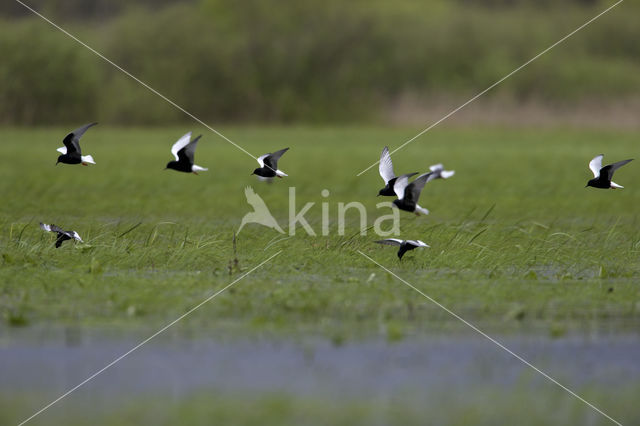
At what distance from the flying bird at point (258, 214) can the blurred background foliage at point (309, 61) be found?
31748mm

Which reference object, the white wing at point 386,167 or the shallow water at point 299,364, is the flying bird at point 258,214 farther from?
the shallow water at point 299,364

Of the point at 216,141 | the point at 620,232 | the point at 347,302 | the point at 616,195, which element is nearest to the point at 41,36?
the point at 216,141

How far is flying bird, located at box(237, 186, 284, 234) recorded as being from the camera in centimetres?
1565

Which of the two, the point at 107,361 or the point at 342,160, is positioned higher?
the point at 342,160

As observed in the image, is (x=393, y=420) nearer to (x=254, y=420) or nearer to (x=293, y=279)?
(x=254, y=420)

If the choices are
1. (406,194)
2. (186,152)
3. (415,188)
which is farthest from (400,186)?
(186,152)

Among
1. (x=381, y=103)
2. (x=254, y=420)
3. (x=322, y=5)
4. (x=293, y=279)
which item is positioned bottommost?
(x=254, y=420)

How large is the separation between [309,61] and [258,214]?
41.1 m

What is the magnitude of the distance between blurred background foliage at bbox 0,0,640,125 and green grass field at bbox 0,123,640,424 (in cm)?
3062

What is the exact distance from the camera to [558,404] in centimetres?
723

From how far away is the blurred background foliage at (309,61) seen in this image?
52969mm

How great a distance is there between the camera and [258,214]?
59.2ft

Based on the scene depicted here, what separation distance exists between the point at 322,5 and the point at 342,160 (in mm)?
31854

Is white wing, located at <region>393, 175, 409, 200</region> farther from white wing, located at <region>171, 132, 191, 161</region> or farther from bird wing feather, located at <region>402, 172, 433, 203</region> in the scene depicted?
white wing, located at <region>171, 132, 191, 161</region>
